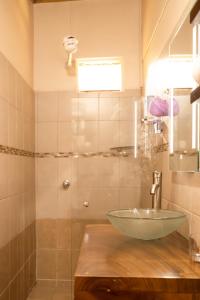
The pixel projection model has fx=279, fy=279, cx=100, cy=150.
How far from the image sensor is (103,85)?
96.1 inches

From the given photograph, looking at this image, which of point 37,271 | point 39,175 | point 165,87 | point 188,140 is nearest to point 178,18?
point 165,87

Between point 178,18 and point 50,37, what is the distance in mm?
1410

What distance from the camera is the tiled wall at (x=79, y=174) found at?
239 centimetres

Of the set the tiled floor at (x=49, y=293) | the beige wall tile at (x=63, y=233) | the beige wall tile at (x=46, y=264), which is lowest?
the tiled floor at (x=49, y=293)

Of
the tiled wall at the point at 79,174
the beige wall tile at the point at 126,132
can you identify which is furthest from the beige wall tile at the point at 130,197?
the beige wall tile at the point at 126,132

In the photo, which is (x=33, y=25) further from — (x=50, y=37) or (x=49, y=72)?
(x=49, y=72)

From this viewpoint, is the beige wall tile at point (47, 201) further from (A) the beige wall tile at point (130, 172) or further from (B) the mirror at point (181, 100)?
(B) the mirror at point (181, 100)

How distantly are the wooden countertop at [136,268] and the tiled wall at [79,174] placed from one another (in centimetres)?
120

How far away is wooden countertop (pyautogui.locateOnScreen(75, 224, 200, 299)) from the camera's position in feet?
2.70

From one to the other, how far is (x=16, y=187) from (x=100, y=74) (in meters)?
1.21

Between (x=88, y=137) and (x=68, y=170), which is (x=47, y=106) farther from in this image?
(x=68, y=170)

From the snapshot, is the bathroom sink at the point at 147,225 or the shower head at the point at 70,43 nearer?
the bathroom sink at the point at 147,225

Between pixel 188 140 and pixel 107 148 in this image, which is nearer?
pixel 188 140

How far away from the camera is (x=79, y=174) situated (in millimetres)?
2400
